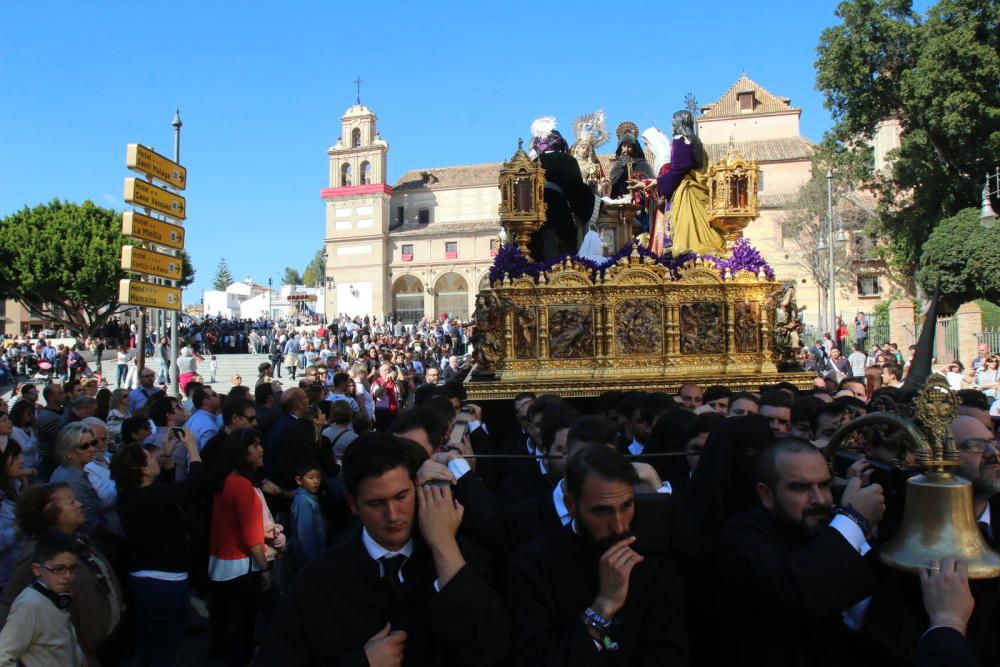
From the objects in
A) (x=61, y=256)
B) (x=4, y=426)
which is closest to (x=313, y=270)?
(x=61, y=256)

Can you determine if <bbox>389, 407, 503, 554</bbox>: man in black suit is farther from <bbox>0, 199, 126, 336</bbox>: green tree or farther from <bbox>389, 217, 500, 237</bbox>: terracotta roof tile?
<bbox>389, 217, 500, 237</bbox>: terracotta roof tile

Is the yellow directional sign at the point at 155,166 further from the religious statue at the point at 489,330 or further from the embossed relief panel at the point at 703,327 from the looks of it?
the embossed relief panel at the point at 703,327

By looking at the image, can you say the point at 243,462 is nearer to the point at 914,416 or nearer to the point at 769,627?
the point at 769,627

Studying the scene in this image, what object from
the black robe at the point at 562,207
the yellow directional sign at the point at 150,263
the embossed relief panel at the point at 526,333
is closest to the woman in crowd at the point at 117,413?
the yellow directional sign at the point at 150,263


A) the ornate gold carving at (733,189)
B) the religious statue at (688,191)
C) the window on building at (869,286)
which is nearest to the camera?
the ornate gold carving at (733,189)

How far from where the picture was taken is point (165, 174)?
11.4 m

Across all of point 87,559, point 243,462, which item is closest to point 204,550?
point 243,462

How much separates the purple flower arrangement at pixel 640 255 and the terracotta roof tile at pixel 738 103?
48.1 metres

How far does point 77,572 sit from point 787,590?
3.81 meters

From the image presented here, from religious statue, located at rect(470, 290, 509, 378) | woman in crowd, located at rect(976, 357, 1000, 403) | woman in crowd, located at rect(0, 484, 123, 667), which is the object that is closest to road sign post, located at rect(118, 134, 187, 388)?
religious statue, located at rect(470, 290, 509, 378)

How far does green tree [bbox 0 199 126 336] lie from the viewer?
45125mm

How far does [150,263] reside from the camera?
10.9 meters

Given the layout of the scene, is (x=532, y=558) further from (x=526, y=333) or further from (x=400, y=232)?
(x=400, y=232)

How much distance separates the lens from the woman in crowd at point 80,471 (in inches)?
230
